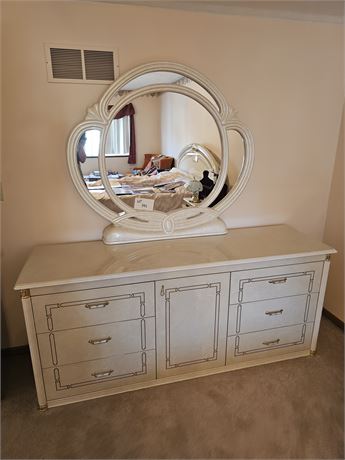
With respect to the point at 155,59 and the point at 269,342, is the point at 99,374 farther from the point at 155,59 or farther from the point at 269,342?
the point at 155,59

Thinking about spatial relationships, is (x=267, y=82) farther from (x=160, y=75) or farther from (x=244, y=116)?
(x=160, y=75)

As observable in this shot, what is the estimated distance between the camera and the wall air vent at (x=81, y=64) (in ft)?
5.45

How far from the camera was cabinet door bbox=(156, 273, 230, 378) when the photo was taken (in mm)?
1698

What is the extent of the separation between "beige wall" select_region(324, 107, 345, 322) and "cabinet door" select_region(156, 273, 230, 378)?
1.09 meters

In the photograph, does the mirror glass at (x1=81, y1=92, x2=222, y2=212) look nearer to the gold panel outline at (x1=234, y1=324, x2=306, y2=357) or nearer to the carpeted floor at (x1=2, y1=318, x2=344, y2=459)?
the gold panel outline at (x1=234, y1=324, x2=306, y2=357)

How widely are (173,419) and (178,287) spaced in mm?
673

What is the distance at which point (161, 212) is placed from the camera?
1940 millimetres

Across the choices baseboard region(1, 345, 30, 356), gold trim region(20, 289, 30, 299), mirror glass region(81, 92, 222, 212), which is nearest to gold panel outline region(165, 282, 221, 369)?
mirror glass region(81, 92, 222, 212)

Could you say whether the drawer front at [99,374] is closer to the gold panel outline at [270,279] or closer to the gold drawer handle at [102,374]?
the gold drawer handle at [102,374]

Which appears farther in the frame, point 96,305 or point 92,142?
point 92,142

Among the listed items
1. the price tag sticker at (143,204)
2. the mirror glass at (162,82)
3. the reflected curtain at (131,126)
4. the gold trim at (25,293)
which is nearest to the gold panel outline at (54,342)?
the gold trim at (25,293)

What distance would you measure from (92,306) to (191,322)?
0.55 m

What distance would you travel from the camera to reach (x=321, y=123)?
218 centimetres

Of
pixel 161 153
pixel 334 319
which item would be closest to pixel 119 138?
pixel 161 153
